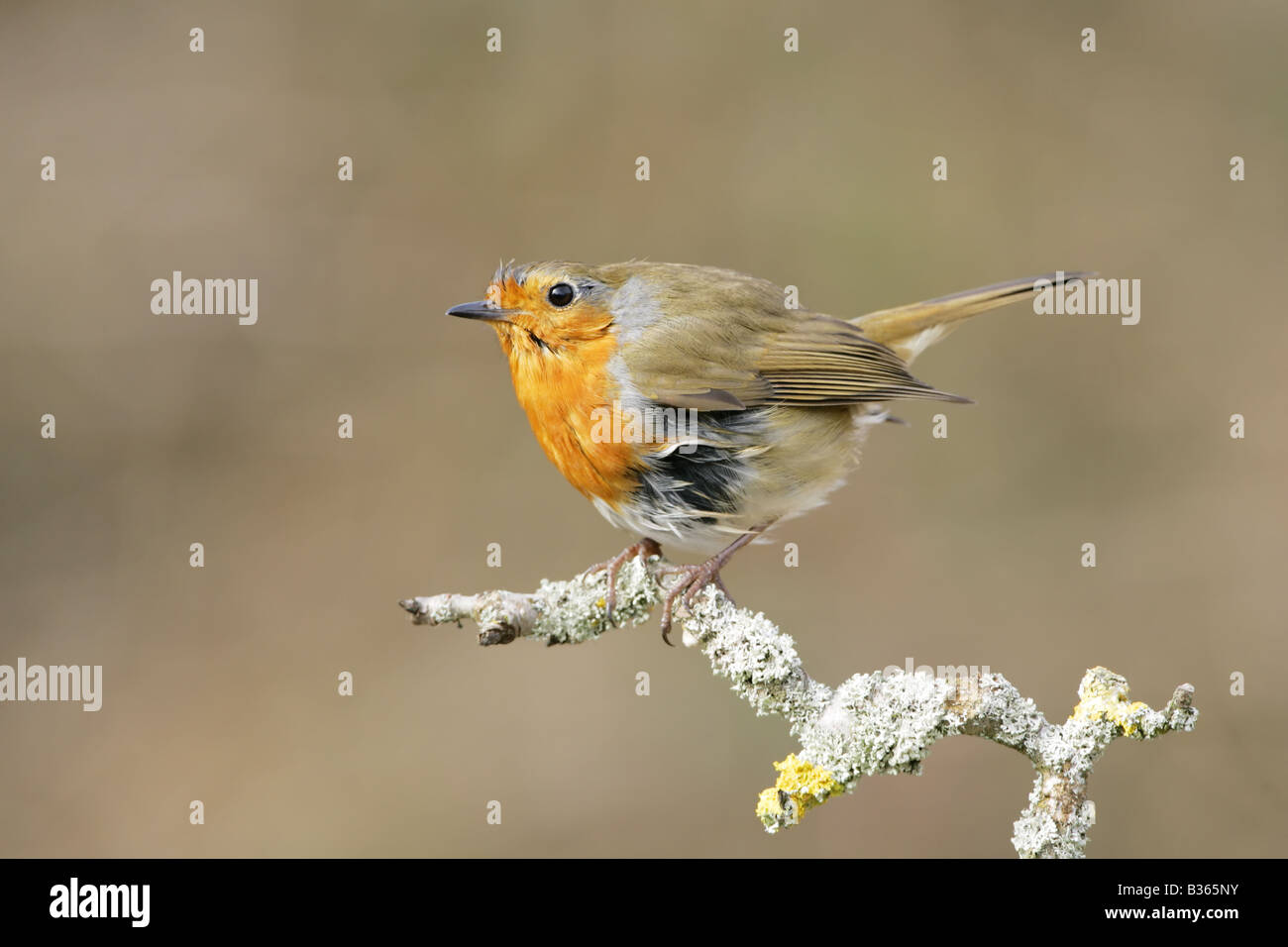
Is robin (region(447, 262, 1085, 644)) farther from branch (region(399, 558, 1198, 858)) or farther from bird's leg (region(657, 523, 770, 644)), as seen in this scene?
branch (region(399, 558, 1198, 858))

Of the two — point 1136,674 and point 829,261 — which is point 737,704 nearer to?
point 1136,674

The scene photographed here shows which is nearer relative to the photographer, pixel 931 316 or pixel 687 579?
pixel 687 579

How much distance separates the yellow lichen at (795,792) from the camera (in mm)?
2619

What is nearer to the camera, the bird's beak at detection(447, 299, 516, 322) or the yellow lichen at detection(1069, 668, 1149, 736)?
the yellow lichen at detection(1069, 668, 1149, 736)

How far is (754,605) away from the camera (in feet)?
22.4

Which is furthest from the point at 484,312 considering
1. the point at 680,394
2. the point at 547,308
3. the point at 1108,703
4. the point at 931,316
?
the point at 1108,703

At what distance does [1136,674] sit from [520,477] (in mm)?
3678

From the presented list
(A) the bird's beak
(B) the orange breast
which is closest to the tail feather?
(B) the orange breast

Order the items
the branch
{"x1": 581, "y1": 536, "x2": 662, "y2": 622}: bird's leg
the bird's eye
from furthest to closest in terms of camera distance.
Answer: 1. the bird's eye
2. {"x1": 581, "y1": 536, "x2": 662, "y2": 622}: bird's leg
3. the branch

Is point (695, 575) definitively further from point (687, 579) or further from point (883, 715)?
point (883, 715)

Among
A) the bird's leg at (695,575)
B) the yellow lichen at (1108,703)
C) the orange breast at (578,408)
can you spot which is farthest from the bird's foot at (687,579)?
the yellow lichen at (1108,703)

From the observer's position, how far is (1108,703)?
2.46 m

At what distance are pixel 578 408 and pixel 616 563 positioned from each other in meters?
0.52

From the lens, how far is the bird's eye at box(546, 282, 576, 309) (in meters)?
3.88
